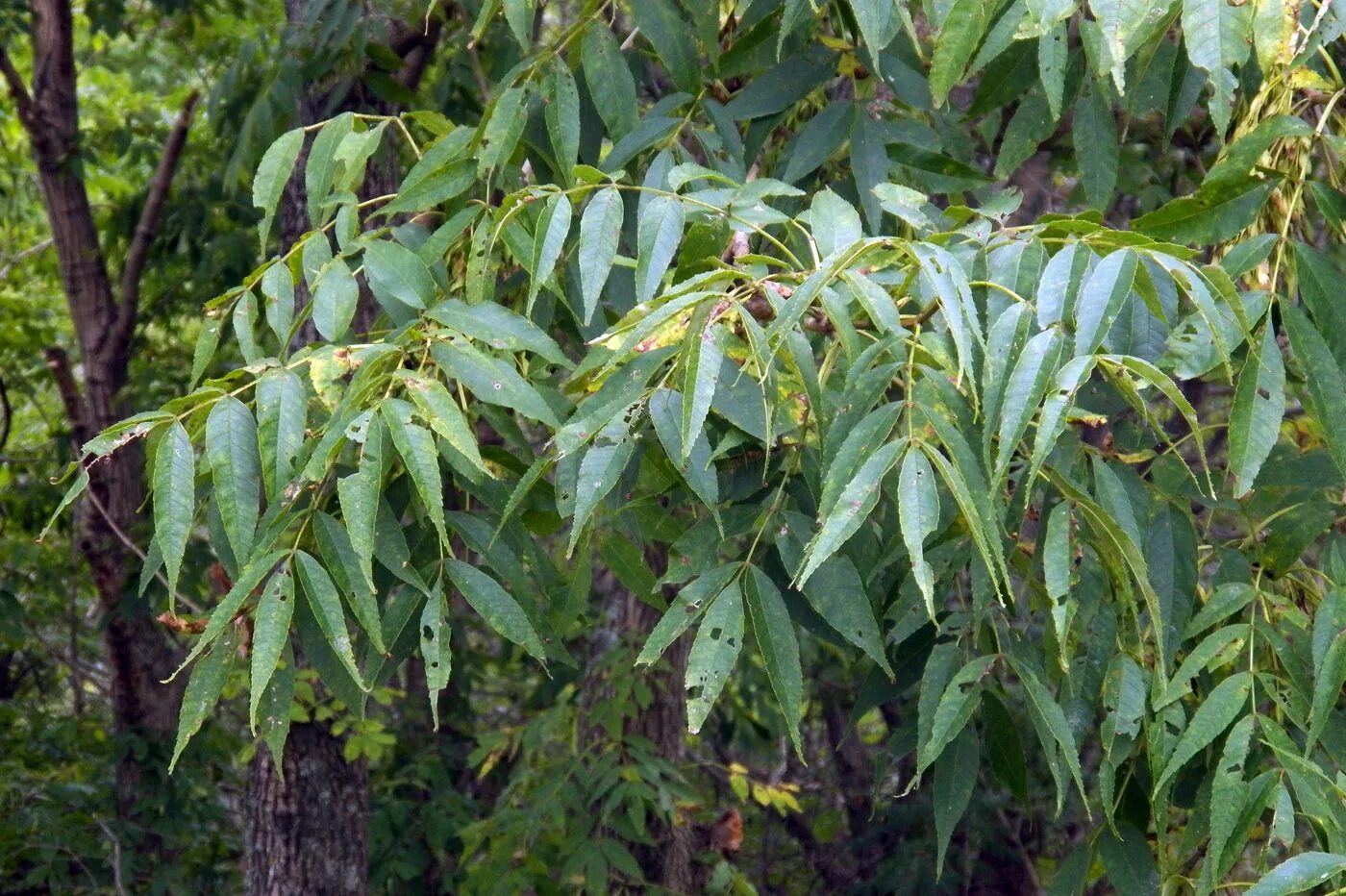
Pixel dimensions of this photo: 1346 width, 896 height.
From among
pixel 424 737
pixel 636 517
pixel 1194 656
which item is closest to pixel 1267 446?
pixel 1194 656

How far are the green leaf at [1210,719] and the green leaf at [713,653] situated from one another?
0.57 meters

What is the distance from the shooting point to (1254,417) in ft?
5.17

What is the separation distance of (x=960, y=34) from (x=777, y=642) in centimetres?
81

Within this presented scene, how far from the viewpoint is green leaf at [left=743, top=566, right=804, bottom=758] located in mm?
1544

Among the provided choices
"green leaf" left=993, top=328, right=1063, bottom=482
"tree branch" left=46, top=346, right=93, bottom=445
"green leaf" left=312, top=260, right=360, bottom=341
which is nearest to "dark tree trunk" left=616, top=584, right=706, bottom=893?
"tree branch" left=46, top=346, right=93, bottom=445

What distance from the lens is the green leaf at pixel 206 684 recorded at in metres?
1.61

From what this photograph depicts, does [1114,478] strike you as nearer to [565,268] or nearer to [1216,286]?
[1216,286]

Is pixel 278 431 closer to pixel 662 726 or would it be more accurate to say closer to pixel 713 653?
pixel 713 653

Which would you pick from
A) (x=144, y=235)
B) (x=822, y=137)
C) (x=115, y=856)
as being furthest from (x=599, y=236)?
(x=144, y=235)

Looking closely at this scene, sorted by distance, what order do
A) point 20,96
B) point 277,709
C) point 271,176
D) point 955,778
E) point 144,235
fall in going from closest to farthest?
point 277,709
point 955,778
point 271,176
point 20,96
point 144,235

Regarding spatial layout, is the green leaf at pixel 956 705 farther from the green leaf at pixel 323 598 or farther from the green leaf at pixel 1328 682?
the green leaf at pixel 323 598

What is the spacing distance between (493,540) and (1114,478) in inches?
31.0

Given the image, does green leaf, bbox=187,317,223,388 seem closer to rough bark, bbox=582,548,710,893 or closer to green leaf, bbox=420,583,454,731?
green leaf, bbox=420,583,454,731

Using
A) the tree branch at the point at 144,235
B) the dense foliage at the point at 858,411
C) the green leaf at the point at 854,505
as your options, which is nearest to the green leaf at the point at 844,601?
the dense foliage at the point at 858,411
